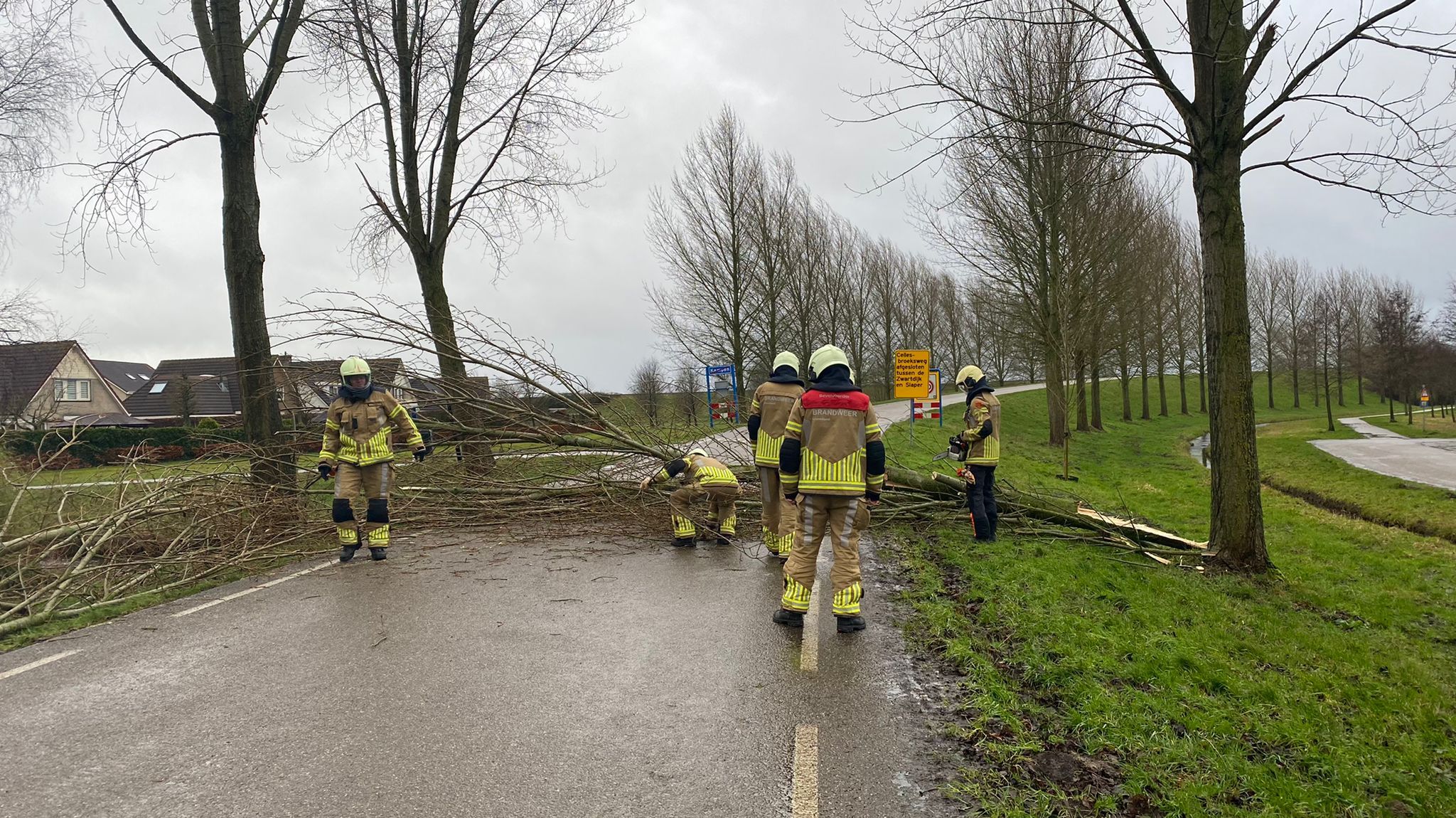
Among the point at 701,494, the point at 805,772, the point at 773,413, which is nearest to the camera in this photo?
the point at 805,772

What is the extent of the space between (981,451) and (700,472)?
316 centimetres

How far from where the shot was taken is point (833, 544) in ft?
18.8

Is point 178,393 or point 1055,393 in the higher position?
point 178,393

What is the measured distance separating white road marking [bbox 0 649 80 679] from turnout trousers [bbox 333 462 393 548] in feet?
9.16

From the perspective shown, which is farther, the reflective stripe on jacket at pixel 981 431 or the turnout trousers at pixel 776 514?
the reflective stripe on jacket at pixel 981 431

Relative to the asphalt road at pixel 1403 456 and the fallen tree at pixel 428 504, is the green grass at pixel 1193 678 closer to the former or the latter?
the fallen tree at pixel 428 504

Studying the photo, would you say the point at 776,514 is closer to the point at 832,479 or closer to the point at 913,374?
the point at 832,479

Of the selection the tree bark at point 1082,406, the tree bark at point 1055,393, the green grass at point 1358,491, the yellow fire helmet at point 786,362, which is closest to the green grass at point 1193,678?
the yellow fire helmet at point 786,362

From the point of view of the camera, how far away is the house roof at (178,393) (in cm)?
4159

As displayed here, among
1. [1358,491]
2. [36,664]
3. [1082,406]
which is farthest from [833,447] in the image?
[1082,406]

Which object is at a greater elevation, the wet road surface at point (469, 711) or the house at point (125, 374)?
the house at point (125, 374)

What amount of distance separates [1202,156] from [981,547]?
451cm

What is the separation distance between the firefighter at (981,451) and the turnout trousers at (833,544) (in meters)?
3.35

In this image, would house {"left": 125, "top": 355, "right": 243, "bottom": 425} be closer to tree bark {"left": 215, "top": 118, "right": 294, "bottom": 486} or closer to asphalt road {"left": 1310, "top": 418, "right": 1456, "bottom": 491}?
tree bark {"left": 215, "top": 118, "right": 294, "bottom": 486}
